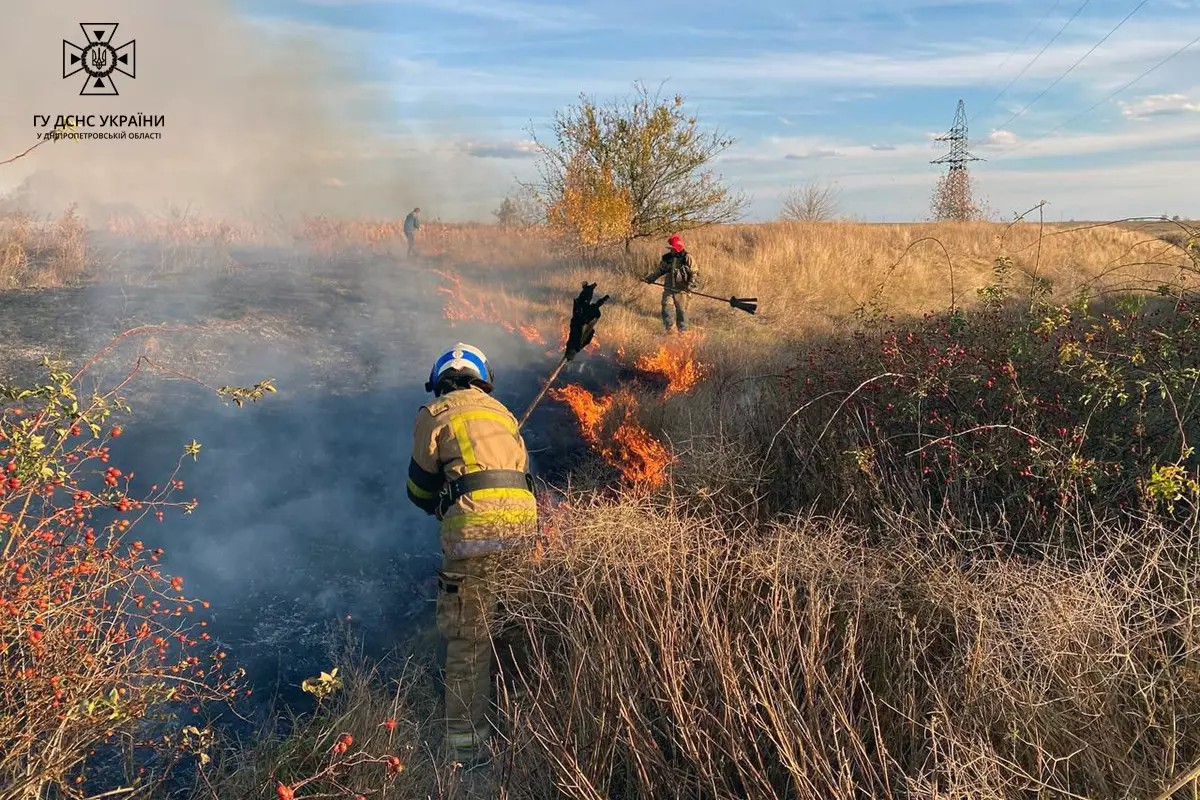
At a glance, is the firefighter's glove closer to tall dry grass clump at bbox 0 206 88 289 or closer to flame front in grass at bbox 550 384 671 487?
flame front in grass at bbox 550 384 671 487

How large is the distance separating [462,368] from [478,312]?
7.03 m

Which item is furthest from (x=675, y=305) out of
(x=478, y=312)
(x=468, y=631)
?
(x=468, y=631)

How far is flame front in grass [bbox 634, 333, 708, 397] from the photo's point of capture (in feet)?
31.4

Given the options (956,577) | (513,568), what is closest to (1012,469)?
(956,577)

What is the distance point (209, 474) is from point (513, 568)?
360 centimetres

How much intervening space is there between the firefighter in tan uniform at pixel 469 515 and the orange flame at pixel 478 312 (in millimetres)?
6594

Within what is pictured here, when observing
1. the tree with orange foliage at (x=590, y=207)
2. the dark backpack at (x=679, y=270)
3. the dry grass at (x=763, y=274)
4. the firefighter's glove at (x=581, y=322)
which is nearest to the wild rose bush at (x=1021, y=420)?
the firefighter's glove at (x=581, y=322)

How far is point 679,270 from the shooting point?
1236 centimetres

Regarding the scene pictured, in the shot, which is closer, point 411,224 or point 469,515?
point 469,515

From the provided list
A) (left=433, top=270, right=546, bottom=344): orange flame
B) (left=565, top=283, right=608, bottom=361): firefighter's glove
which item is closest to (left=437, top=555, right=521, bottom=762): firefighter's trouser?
(left=565, top=283, right=608, bottom=361): firefighter's glove

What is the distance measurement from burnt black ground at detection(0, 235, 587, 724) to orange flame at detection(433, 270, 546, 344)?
27 cm

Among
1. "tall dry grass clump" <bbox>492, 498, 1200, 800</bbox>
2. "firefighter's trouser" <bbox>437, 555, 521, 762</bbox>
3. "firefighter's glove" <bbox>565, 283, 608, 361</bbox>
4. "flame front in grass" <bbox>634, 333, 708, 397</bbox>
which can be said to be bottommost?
"firefighter's trouser" <bbox>437, 555, 521, 762</bbox>

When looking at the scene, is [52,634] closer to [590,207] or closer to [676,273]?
[676,273]

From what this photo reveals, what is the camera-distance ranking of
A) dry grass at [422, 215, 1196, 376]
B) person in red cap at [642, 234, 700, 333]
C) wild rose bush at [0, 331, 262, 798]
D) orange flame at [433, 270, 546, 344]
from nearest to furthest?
1. wild rose bush at [0, 331, 262, 798]
2. orange flame at [433, 270, 546, 344]
3. person in red cap at [642, 234, 700, 333]
4. dry grass at [422, 215, 1196, 376]
